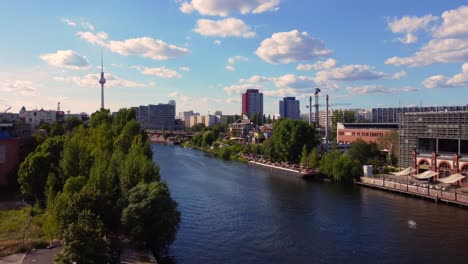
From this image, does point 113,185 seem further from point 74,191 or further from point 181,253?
point 181,253

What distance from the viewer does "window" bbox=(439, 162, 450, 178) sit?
46.4 metres

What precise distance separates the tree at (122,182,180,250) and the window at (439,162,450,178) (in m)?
35.1

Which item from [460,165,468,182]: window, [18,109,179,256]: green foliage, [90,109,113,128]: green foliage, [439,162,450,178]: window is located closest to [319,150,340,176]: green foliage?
[439,162,450,178]: window

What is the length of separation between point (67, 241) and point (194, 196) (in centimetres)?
2488

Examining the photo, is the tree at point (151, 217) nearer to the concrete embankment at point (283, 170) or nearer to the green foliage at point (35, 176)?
the green foliage at point (35, 176)

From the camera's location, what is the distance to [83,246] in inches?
709

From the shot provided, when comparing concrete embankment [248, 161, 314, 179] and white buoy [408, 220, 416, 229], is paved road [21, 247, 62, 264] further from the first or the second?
concrete embankment [248, 161, 314, 179]

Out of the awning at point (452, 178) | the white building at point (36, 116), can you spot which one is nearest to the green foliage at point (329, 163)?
the awning at point (452, 178)

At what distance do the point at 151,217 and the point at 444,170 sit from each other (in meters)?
36.9

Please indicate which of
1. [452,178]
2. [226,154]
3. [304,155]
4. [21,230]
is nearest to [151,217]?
[21,230]

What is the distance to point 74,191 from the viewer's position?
24953 mm

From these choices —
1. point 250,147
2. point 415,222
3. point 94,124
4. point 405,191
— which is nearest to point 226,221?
point 415,222

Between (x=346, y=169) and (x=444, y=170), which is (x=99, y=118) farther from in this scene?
(x=444, y=170)

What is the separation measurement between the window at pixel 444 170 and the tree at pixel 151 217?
115 feet
